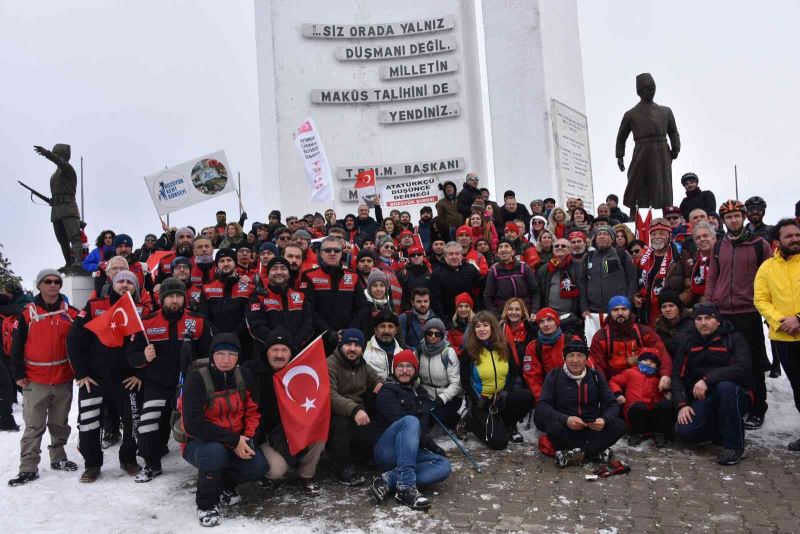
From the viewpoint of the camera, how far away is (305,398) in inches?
198

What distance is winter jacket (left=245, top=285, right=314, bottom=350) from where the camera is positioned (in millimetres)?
5824

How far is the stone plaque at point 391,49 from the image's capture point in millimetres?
14266

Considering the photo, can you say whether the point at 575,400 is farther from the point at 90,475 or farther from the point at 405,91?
the point at 405,91

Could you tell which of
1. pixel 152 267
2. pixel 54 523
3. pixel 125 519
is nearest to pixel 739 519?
pixel 125 519

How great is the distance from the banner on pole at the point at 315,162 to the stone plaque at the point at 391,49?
3.73m

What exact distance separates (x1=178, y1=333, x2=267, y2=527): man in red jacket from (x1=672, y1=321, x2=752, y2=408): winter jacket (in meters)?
3.60

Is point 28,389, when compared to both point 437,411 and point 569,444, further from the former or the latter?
point 569,444

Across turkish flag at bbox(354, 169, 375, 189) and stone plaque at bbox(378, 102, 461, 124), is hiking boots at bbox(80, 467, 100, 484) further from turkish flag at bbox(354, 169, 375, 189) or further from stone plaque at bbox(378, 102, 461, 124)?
stone plaque at bbox(378, 102, 461, 124)

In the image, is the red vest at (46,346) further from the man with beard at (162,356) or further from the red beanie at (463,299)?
the red beanie at (463,299)

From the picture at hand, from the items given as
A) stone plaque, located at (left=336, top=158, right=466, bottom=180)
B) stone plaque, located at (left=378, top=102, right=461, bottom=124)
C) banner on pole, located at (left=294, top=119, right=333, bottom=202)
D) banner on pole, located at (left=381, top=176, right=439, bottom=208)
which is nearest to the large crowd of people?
banner on pole, located at (left=294, top=119, right=333, bottom=202)

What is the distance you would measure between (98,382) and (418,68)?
10738mm

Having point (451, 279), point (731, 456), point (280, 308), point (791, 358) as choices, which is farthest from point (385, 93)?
point (731, 456)

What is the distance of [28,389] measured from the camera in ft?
18.1

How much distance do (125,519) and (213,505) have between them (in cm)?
66
